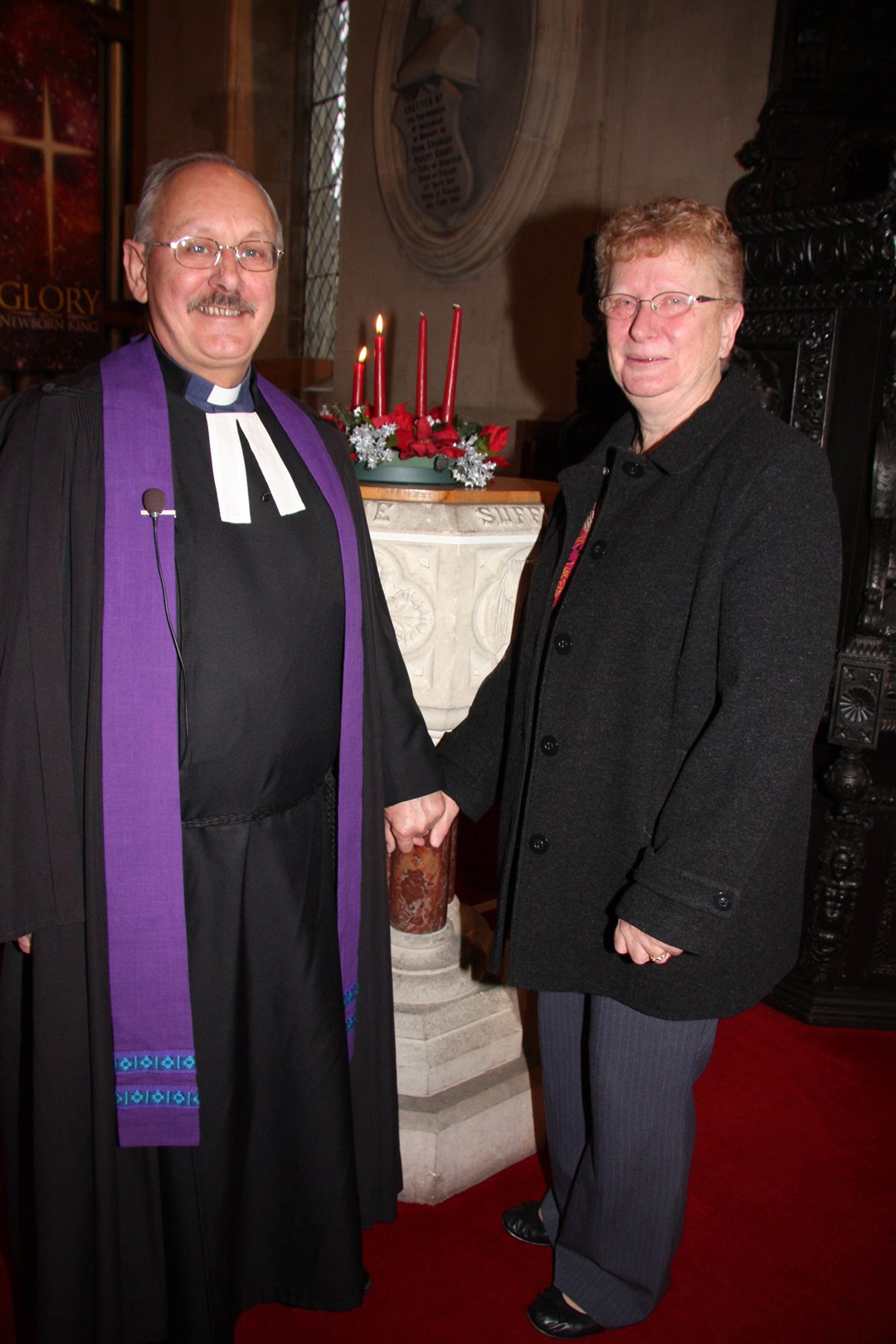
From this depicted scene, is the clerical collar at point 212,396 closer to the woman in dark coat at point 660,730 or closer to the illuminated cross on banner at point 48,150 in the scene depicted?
the woman in dark coat at point 660,730

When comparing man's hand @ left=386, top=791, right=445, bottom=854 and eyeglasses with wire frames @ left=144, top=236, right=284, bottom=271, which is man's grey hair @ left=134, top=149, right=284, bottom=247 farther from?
man's hand @ left=386, top=791, right=445, bottom=854

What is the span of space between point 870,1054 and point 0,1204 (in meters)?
2.30

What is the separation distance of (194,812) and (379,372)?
3.45 feet

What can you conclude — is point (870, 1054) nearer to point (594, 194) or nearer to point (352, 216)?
point (594, 194)

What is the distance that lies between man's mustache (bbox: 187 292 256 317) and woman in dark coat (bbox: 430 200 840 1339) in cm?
56

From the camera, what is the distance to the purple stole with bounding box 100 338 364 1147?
4.80ft

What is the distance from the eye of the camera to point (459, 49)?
481 cm

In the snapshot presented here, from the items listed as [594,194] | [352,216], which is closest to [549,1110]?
[594,194]

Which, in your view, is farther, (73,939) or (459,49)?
(459,49)

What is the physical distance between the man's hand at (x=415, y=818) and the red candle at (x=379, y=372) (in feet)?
2.77

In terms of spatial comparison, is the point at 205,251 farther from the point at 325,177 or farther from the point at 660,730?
the point at 325,177

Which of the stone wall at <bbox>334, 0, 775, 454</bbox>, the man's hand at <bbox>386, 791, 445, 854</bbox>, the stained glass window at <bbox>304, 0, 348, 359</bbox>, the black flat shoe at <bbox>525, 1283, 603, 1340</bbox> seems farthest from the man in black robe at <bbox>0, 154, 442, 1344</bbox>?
the stained glass window at <bbox>304, 0, 348, 359</bbox>

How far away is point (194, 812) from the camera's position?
157cm

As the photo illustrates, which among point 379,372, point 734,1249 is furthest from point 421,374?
point 734,1249
